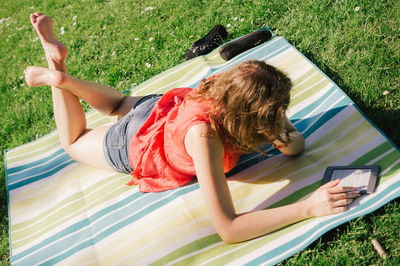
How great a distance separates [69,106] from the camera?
3.30 metres

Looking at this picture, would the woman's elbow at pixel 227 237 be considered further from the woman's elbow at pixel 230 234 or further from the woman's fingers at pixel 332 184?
the woman's fingers at pixel 332 184

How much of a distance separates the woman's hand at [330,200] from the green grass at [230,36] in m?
0.13

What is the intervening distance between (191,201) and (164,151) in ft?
1.50

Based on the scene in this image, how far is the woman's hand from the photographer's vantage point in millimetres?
2432

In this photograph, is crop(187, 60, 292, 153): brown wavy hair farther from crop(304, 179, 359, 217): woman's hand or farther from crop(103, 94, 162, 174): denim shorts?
crop(103, 94, 162, 174): denim shorts

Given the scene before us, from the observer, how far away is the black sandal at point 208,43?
4.57m

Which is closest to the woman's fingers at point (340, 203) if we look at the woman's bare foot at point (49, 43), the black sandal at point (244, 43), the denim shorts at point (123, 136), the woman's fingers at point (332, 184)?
the woman's fingers at point (332, 184)

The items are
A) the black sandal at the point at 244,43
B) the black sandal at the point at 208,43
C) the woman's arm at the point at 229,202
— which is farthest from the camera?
the black sandal at the point at 208,43

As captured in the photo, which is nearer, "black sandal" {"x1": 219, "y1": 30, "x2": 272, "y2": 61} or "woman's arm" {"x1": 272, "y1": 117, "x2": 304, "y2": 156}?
"woman's arm" {"x1": 272, "y1": 117, "x2": 304, "y2": 156}

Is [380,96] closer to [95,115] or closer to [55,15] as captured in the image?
[95,115]

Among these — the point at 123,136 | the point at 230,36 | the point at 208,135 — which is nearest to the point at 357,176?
the point at 208,135

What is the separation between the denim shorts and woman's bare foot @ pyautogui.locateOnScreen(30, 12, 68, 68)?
31.6 inches

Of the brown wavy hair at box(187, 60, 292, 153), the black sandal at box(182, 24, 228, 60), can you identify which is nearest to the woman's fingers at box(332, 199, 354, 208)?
the brown wavy hair at box(187, 60, 292, 153)

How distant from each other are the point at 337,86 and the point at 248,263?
1.88 m
